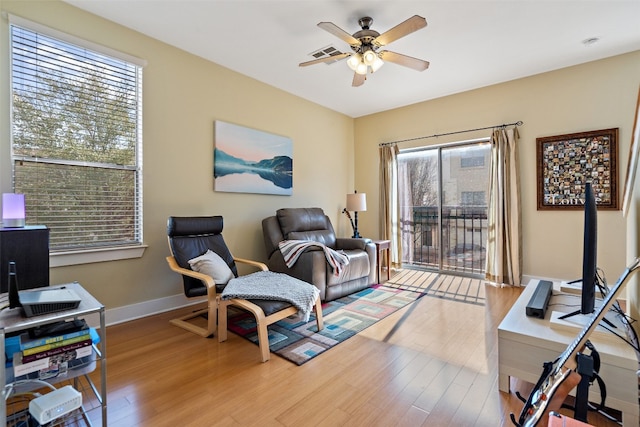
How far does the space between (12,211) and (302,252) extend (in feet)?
7.47

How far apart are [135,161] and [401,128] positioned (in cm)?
400

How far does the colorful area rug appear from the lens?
2238mm

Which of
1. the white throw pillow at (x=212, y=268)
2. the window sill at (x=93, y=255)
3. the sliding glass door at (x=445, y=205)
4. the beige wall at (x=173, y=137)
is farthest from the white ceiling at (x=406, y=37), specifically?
the white throw pillow at (x=212, y=268)

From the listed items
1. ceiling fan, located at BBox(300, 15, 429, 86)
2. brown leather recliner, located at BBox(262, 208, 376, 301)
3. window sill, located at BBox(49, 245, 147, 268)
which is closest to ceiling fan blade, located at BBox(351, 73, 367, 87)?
ceiling fan, located at BBox(300, 15, 429, 86)

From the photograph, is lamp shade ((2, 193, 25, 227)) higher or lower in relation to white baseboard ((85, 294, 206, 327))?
higher

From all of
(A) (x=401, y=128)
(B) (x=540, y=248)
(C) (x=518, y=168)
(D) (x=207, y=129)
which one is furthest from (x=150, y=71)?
(B) (x=540, y=248)

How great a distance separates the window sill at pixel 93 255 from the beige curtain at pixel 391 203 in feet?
12.0

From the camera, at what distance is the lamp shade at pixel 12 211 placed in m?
1.87

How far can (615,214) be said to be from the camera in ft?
11.0

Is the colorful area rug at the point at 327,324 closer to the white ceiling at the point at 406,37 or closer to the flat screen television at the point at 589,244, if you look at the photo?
the flat screen television at the point at 589,244

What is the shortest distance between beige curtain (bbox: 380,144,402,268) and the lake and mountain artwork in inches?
70.0

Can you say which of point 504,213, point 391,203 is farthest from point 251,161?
point 504,213

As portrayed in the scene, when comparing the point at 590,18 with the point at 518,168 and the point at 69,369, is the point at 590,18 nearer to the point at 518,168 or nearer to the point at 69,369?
the point at 518,168

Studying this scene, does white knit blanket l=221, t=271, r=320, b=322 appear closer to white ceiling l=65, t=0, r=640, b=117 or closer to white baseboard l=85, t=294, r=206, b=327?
white baseboard l=85, t=294, r=206, b=327
